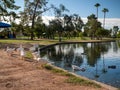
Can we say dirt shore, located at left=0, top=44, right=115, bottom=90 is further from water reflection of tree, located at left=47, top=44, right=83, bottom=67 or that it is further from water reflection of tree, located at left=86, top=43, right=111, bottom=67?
water reflection of tree, located at left=86, top=43, right=111, bottom=67

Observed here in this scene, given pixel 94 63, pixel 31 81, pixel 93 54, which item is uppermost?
pixel 31 81

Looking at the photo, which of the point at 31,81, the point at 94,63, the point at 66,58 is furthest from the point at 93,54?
the point at 31,81

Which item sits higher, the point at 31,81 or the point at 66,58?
the point at 31,81

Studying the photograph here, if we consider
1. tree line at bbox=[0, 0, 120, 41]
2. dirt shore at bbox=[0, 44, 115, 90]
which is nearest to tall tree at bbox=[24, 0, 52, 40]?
tree line at bbox=[0, 0, 120, 41]

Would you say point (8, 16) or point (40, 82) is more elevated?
point (8, 16)

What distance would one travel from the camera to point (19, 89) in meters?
9.40

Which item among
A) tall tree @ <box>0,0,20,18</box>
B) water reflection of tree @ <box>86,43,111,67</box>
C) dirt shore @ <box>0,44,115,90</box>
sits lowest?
water reflection of tree @ <box>86,43,111,67</box>

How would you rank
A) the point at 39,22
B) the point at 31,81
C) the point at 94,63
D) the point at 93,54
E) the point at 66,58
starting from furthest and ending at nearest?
1. the point at 39,22
2. the point at 93,54
3. the point at 66,58
4. the point at 94,63
5. the point at 31,81

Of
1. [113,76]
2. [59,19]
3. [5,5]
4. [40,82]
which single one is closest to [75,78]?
[40,82]

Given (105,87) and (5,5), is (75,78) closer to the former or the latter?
(105,87)

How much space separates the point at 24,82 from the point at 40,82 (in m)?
0.63

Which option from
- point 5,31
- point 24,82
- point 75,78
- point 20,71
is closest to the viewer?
point 24,82

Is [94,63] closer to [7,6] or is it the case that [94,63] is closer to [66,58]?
[66,58]

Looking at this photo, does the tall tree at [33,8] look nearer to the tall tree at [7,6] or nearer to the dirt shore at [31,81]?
the tall tree at [7,6]
